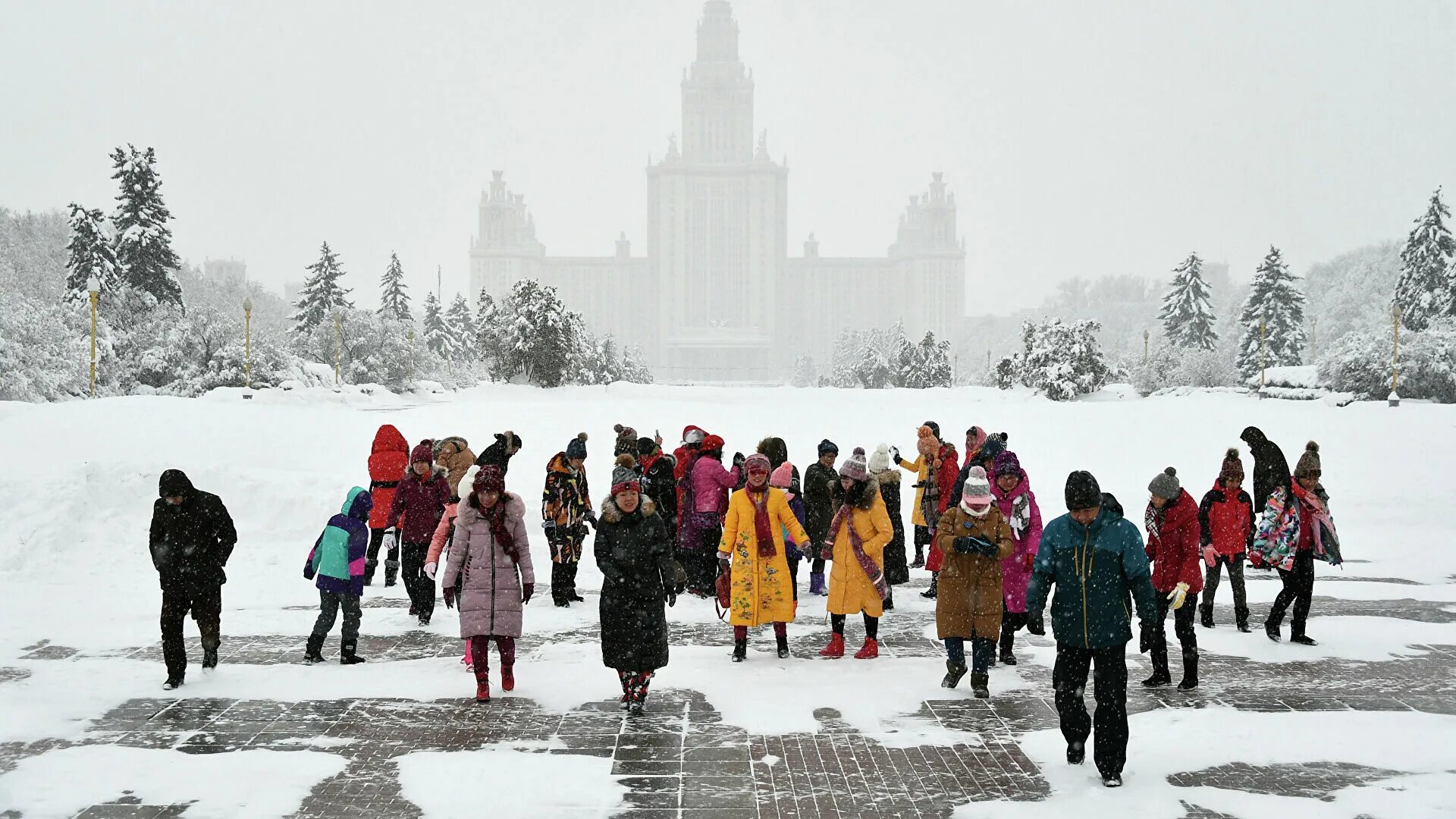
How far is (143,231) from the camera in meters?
46.3

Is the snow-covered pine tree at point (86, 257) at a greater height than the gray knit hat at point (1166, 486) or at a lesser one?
greater

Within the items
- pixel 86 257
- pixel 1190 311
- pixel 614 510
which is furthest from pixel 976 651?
pixel 1190 311

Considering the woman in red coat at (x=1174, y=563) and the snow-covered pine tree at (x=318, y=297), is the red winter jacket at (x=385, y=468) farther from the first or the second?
the snow-covered pine tree at (x=318, y=297)

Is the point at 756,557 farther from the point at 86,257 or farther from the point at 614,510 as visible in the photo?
the point at 86,257

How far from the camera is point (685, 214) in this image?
15875 centimetres

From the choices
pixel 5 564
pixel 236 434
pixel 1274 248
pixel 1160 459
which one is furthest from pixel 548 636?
pixel 1274 248

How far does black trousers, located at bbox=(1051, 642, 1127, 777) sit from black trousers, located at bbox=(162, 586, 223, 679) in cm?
525

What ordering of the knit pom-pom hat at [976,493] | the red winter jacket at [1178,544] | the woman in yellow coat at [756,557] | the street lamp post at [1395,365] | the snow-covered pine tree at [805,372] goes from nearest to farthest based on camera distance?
the knit pom-pom hat at [976,493] → the red winter jacket at [1178,544] → the woman in yellow coat at [756,557] → the street lamp post at [1395,365] → the snow-covered pine tree at [805,372]

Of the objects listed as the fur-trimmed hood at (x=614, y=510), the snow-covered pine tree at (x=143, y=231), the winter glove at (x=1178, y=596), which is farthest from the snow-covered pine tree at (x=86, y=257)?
the winter glove at (x=1178, y=596)

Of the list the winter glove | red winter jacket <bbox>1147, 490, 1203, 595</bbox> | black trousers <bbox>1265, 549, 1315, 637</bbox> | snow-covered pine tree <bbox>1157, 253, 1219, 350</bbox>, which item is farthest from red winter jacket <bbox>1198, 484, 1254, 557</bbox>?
snow-covered pine tree <bbox>1157, 253, 1219, 350</bbox>

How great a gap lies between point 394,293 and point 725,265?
94.8 m

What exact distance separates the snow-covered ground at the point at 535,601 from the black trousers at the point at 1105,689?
0.18m

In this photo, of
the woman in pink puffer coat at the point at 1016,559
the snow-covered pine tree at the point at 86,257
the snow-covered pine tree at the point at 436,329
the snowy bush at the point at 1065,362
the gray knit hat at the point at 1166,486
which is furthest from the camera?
the snow-covered pine tree at the point at 436,329

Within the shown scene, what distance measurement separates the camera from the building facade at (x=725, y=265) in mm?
157375
